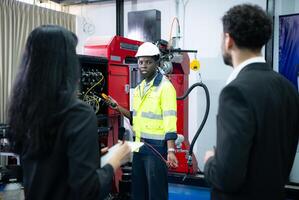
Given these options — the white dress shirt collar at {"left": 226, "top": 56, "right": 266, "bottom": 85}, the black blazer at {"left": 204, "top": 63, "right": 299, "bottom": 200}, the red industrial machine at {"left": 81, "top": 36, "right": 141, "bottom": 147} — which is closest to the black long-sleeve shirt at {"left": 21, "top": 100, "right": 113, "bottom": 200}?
the black blazer at {"left": 204, "top": 63, "right": 299, "bottom": 200}

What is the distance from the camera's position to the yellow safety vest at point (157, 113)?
2.78 metres

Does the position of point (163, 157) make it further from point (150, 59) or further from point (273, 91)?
point (273, 91)

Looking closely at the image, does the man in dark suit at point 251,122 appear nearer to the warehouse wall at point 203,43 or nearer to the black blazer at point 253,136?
the black blazer at point 253,136

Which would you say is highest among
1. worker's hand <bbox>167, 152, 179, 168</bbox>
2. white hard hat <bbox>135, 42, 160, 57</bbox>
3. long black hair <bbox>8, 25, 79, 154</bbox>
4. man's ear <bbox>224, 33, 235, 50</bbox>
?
white hard hat <bbox>135, 42, 160, 57</bbox>

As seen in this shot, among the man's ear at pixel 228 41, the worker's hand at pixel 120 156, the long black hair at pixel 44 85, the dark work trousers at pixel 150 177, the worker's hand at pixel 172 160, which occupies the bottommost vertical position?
the dark work trousers at pixel 150 177

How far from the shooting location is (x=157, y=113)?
2.87 metres

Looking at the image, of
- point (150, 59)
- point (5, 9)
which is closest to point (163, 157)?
point (150, 59)

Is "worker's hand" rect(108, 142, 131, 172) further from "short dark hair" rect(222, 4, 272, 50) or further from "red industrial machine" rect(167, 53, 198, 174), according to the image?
"red industrial machine" rect(167, 53, 198, 174)

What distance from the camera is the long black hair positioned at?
106cm

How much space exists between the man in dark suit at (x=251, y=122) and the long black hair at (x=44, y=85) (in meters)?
0.57

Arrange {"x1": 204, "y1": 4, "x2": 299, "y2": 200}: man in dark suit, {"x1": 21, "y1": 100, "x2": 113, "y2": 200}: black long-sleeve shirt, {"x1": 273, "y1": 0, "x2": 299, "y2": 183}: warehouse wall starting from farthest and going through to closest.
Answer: {"x1": 273, "y1": 0, "x2": 299, "y2": 183}: warehouse wall → {"x1": 204, "y1": 4, "x2": 299, "y2": 200}: man in dark suit → {"x1": 21, "y1": 100, "x2": 113, "y2": 200}: black long-sleeve shirt

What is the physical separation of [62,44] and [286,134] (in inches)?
36.1

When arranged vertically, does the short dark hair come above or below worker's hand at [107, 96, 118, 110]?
above

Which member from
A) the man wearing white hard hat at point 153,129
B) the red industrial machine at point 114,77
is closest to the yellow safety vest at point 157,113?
the man wearing white hard hat at point 153,129
